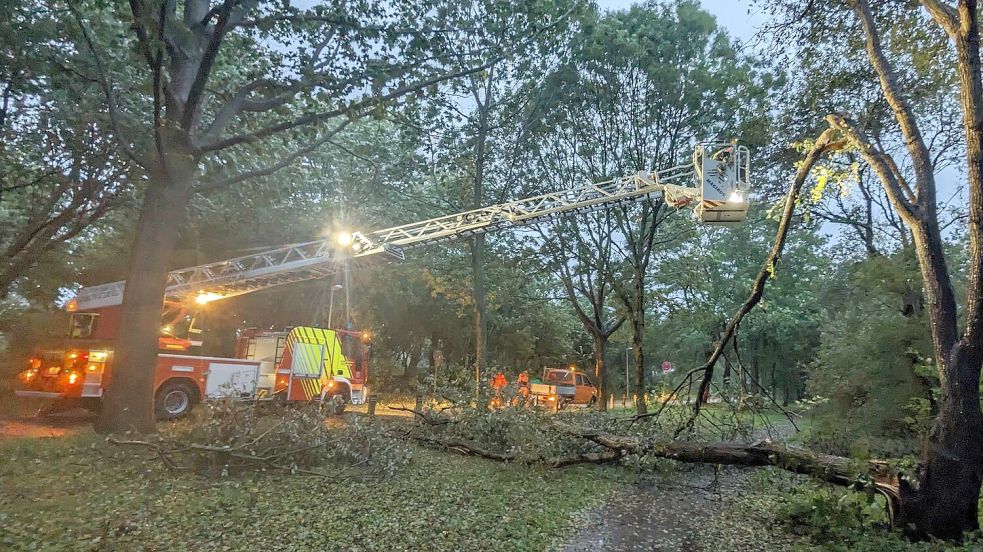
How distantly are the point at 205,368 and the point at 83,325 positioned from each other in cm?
262

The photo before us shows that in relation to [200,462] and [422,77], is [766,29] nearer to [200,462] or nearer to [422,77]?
[422,77]

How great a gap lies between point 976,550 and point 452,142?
13268 mm

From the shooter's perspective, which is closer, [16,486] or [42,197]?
[16,486]


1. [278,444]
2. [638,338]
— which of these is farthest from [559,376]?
[278,444]

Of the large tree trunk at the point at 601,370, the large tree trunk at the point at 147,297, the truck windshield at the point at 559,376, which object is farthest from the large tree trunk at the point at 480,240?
the truck windshield at the point at 559,376

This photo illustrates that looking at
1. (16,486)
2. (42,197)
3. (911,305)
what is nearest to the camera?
(16,486)

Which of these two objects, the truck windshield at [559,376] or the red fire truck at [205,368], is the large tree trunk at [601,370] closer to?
the truck windshield at [559,376]

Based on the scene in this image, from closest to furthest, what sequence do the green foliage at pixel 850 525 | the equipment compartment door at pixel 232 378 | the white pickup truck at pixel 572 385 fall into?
the green foliage at pixel 850 525
the equipment compartment door at pixel 232 378
the white pickup truck at pixel 572 385

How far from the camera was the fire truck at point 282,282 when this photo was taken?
1062 centimetres

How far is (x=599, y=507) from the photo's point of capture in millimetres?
7035

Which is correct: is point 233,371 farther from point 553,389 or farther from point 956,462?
point 956,462

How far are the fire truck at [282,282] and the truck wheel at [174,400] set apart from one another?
0.02 metres

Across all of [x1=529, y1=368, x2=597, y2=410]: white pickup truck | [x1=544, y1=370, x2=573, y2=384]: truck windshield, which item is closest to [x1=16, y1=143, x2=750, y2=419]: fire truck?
[x1=529, y1=368, x2=597, y2=410]: white pickup truck

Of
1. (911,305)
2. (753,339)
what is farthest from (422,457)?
(753,339)
